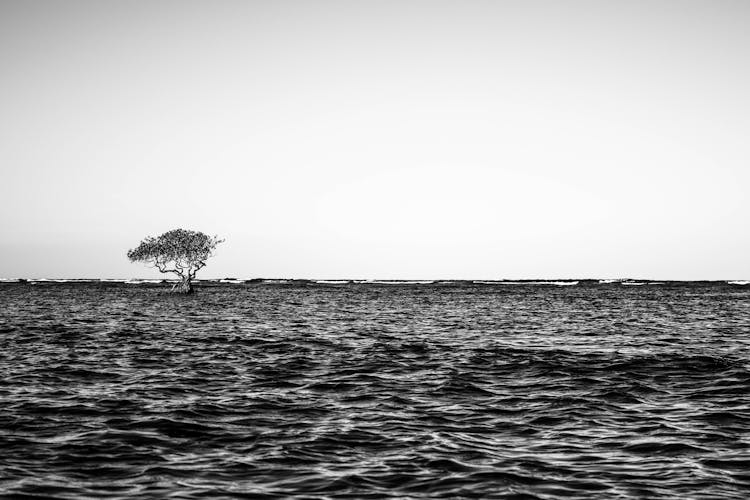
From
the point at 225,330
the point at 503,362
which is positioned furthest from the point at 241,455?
the point at 225,330

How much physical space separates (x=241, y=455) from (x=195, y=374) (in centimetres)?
1110

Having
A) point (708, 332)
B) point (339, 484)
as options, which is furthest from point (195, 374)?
point (708, 332)

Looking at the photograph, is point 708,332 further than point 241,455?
Yes

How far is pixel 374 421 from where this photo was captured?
50.3 ft

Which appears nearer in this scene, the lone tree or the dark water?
the dark water

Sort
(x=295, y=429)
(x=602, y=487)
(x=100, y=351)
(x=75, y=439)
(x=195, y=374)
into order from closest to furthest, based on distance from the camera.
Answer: (x=602, y=487)
(x=75, y=439)
(x=295, y=429)
(x=195, y=374)
(x=100, y=351)

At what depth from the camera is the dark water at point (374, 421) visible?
35.1 ft

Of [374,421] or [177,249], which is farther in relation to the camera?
[177,249]

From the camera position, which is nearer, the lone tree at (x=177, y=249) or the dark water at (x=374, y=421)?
the dark water at (x=374, y=421)

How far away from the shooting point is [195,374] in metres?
22.8

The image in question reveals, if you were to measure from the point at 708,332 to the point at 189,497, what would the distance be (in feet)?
126

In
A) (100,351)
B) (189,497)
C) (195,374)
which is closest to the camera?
(189,497)

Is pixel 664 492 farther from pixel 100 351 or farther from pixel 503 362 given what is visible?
pixel 100 351

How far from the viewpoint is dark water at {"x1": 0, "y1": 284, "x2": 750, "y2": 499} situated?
421 inches
